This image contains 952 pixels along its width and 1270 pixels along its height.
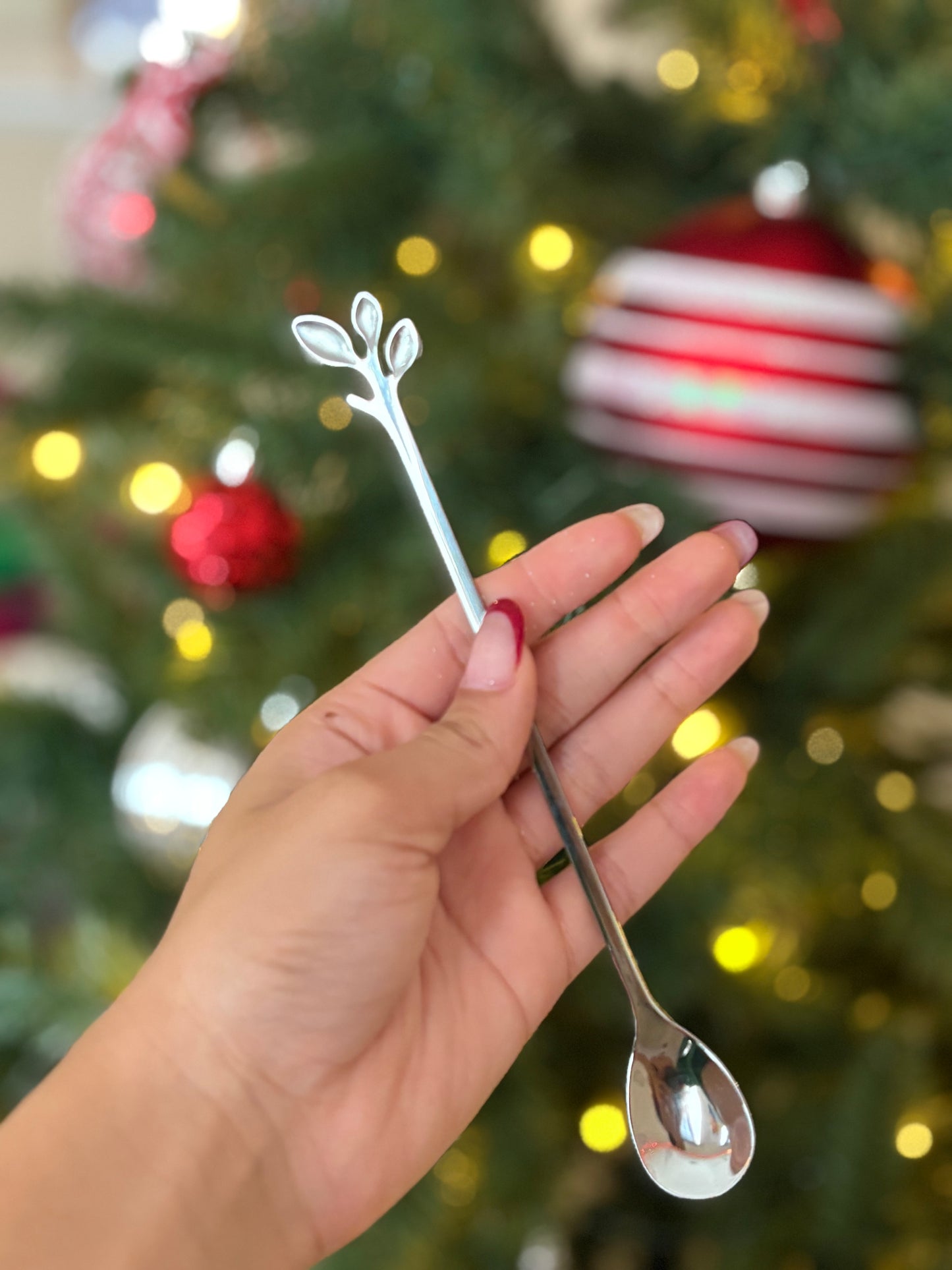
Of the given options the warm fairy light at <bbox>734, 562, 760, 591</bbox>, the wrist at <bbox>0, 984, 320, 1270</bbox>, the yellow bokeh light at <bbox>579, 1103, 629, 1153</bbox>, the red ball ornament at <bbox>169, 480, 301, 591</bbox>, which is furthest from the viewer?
the yellow bokeh light at <bbox>579, 1103, 629, 1153</bbox>

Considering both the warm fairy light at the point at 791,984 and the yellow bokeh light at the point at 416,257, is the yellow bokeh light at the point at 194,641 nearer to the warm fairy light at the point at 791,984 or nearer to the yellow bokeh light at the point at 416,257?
the yellow bokeh light at the point at 416,257

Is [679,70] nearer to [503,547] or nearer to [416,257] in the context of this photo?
[416,257]

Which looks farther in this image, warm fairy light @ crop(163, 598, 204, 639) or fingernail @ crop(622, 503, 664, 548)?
warm fairy light @ crop(163, 598, 204, 639)

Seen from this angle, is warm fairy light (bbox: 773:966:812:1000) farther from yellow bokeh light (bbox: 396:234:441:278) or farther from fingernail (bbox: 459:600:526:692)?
yellow bokeh light (bbox: 396:234:441:278)

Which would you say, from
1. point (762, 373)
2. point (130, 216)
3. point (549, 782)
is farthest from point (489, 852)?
point (130, 216)

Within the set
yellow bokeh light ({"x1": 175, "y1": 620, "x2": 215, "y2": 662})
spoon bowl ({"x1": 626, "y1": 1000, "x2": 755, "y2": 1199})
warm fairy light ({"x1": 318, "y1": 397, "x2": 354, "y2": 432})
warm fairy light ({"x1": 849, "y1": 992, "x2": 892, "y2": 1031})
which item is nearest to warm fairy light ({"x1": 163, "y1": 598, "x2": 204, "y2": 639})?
yellow bokeh light ({"x1": 175, "y1": 620, "x2": 215, "y2": 662})

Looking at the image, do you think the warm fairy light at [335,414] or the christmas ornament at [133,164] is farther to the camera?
the christmas ornament at [133,164]

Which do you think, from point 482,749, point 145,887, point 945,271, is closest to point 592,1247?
point 145,887

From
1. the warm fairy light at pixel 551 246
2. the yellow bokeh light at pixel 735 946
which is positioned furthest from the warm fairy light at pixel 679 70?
the yellow bokeh light at pixel 735 946
